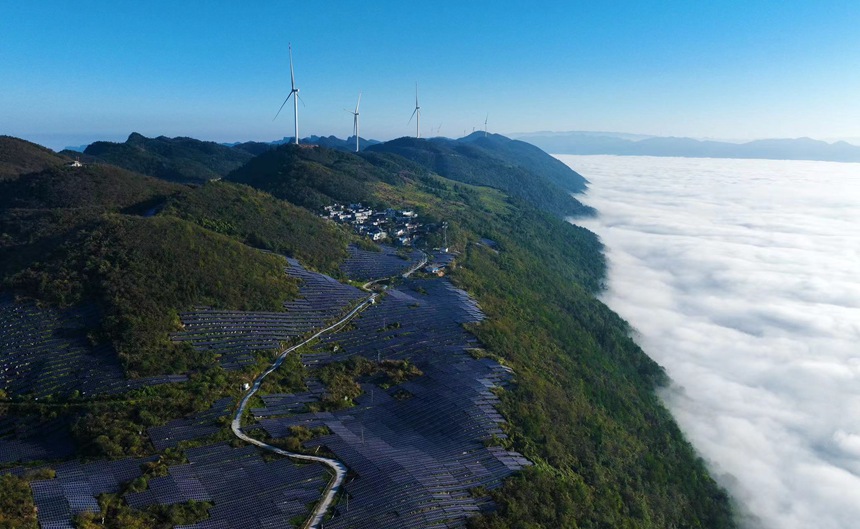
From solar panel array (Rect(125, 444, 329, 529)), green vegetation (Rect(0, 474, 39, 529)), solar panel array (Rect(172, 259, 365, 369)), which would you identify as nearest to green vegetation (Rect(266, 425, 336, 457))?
solar panel array (Rect(125, 444, 329, 529))

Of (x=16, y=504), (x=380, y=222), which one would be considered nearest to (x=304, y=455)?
(x=16, y=504)

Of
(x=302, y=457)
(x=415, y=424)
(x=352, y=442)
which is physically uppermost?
(x=302, y=457)

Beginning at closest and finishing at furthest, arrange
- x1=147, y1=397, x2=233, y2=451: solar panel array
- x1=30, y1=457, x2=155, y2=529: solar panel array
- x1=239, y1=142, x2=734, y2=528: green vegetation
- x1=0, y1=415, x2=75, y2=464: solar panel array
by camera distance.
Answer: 1. x1=30, y1=457, x2=155, y2=529: solar panel array
2. x1=0, y1=415, x2=75, y2=464: solar panel array
3. x1=147, y1=397, x2=233, y2=451: solar panel array
4. x1=239, y1=142, x2=734, y2=528: green vegetation

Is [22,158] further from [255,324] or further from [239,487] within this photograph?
[239,487]

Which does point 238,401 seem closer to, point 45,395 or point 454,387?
point 45,395

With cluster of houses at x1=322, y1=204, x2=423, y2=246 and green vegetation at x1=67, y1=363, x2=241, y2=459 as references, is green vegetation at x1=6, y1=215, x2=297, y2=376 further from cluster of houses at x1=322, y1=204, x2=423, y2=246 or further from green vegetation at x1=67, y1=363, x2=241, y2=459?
cluster of houses at x1=322, y1=204, x2=423, y2=246

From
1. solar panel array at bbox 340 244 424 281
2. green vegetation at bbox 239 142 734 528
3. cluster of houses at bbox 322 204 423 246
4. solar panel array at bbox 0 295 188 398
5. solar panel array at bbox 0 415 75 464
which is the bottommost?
green vegetation at bbox 239 142 734 528
